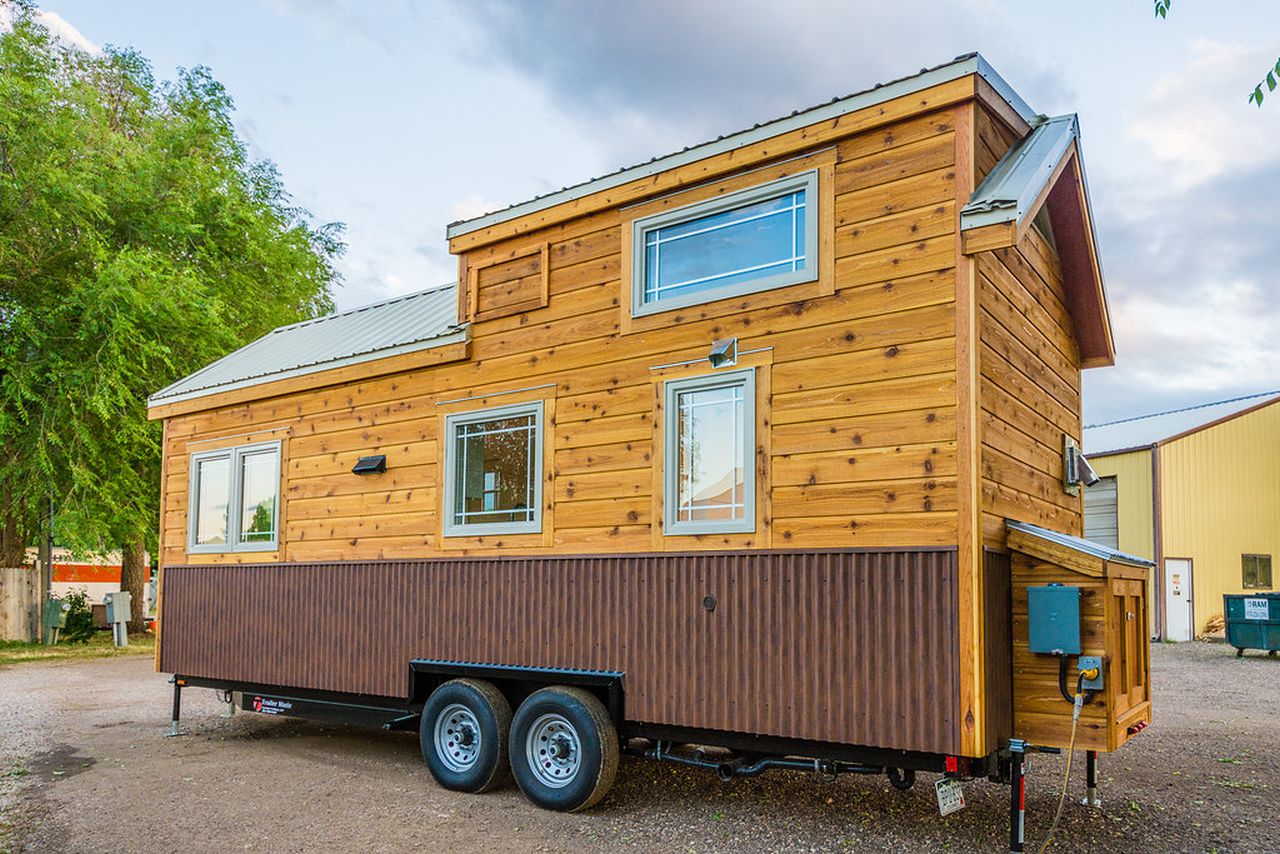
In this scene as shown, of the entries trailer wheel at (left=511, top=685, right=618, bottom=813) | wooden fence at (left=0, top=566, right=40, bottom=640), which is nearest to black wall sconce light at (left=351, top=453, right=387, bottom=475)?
trailer wheel at (left=511, top=685, right=618, bottom=813)

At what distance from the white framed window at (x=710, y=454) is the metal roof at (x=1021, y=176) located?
1.78m

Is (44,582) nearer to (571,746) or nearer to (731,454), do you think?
(571,746)

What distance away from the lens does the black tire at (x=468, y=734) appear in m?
7.71

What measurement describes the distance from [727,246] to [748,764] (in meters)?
3.48

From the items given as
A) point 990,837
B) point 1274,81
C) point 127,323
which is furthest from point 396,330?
point 127,323

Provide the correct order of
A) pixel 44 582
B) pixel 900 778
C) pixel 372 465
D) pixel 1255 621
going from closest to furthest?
1. pixel 900 778
2. pixel 372 465
3. pixel 1255 621
4. pixel 44 582

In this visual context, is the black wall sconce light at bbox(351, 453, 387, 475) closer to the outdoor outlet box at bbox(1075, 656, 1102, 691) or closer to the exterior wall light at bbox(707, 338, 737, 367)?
the exterior wall light at bbox(707, 338, 737, 367)

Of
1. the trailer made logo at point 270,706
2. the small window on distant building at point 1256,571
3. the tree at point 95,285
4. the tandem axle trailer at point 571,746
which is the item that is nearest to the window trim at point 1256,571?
the small window on distant building at point 1256,571

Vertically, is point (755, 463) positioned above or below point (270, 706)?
above

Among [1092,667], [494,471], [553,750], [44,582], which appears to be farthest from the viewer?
[44,582]

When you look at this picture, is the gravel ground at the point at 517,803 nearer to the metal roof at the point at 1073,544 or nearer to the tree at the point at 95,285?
the metal roof at the point at 1073,544

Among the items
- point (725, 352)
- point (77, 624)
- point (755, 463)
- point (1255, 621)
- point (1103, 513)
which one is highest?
point (725, 352)

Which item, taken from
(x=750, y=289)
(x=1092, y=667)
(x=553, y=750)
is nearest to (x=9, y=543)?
(x=553, y=750)

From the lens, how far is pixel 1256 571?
25.9 metres
